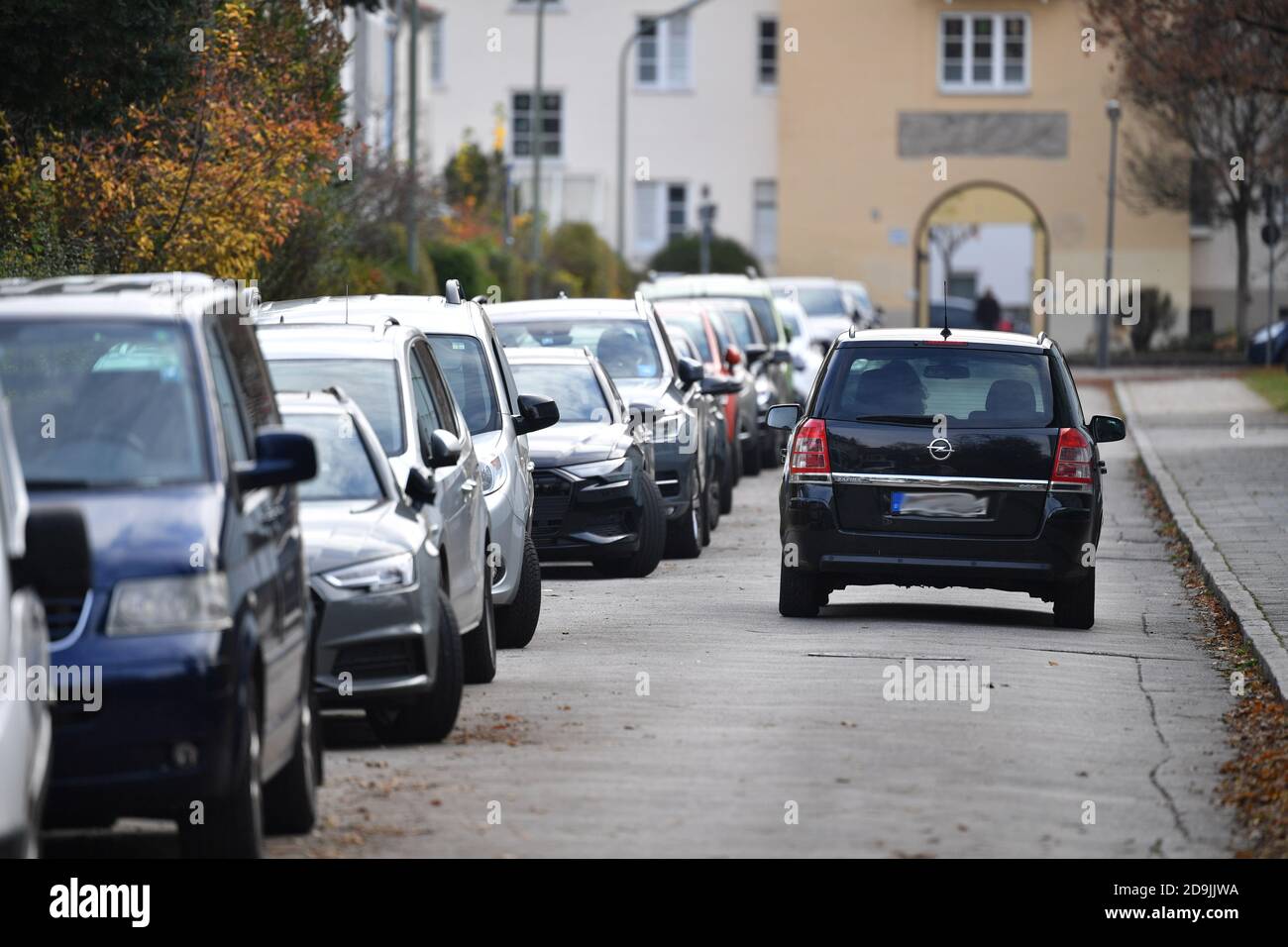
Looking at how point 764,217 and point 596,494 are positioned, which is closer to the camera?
point 596,494

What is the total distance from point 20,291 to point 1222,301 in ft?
205

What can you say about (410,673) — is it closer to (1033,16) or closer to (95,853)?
(95,853)

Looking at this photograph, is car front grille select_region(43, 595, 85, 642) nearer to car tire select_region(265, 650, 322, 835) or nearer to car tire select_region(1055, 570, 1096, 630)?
car tire select_region(265, 650, 322, 835)

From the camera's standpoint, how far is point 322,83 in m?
24.5

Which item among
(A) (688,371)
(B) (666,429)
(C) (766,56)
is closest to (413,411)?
(B) (666,429)

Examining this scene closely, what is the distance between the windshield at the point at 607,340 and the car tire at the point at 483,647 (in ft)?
24.5

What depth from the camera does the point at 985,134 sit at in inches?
2581

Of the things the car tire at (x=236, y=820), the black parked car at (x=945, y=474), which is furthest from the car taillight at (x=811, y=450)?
the car tire at (x=236, y=820)

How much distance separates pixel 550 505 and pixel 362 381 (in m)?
4.90

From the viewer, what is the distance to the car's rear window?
14.1 m

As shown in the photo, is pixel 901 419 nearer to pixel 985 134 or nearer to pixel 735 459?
pixel 735 459

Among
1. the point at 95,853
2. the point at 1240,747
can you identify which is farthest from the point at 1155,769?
the point at 95,853

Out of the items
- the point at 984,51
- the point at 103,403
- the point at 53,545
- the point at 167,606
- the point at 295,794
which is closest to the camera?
the point at 53,545

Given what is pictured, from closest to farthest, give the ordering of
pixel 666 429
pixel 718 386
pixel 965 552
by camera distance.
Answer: pixel 965 552
pixel 666 429
pixel 718 386
